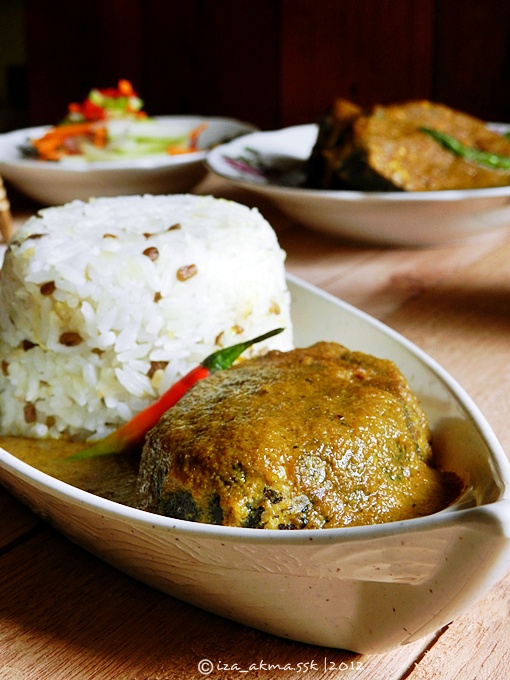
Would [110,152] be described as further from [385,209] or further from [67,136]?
[385,209]

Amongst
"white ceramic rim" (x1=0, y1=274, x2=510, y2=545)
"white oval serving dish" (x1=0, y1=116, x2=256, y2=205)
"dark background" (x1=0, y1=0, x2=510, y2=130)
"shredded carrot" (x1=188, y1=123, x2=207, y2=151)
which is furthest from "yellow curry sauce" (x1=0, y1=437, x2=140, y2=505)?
"dark background" (x1=0, y1=0, x2=510, y2=130)

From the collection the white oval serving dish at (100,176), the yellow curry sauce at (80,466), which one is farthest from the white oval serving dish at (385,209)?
the yellow curry sauce at (80,466)

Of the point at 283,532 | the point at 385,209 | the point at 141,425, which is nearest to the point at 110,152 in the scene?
the point at 385,209

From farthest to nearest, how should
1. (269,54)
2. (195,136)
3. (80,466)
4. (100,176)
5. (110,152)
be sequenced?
(269,54) < (195,136) < (110,152) < (100,176) < (80,466)

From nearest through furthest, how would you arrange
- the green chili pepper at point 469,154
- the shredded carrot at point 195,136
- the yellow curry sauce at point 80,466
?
1. the yellow curry sauce at point 80,466
2. the green chili pepper at point 469,154
3. the shredded carrot at point 195,136

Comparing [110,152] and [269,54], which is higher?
[269,54]

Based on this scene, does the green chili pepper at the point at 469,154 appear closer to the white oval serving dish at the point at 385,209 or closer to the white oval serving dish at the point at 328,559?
the white oval serving dish at the point at 385,209

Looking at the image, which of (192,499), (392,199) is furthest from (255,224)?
(192,499)
